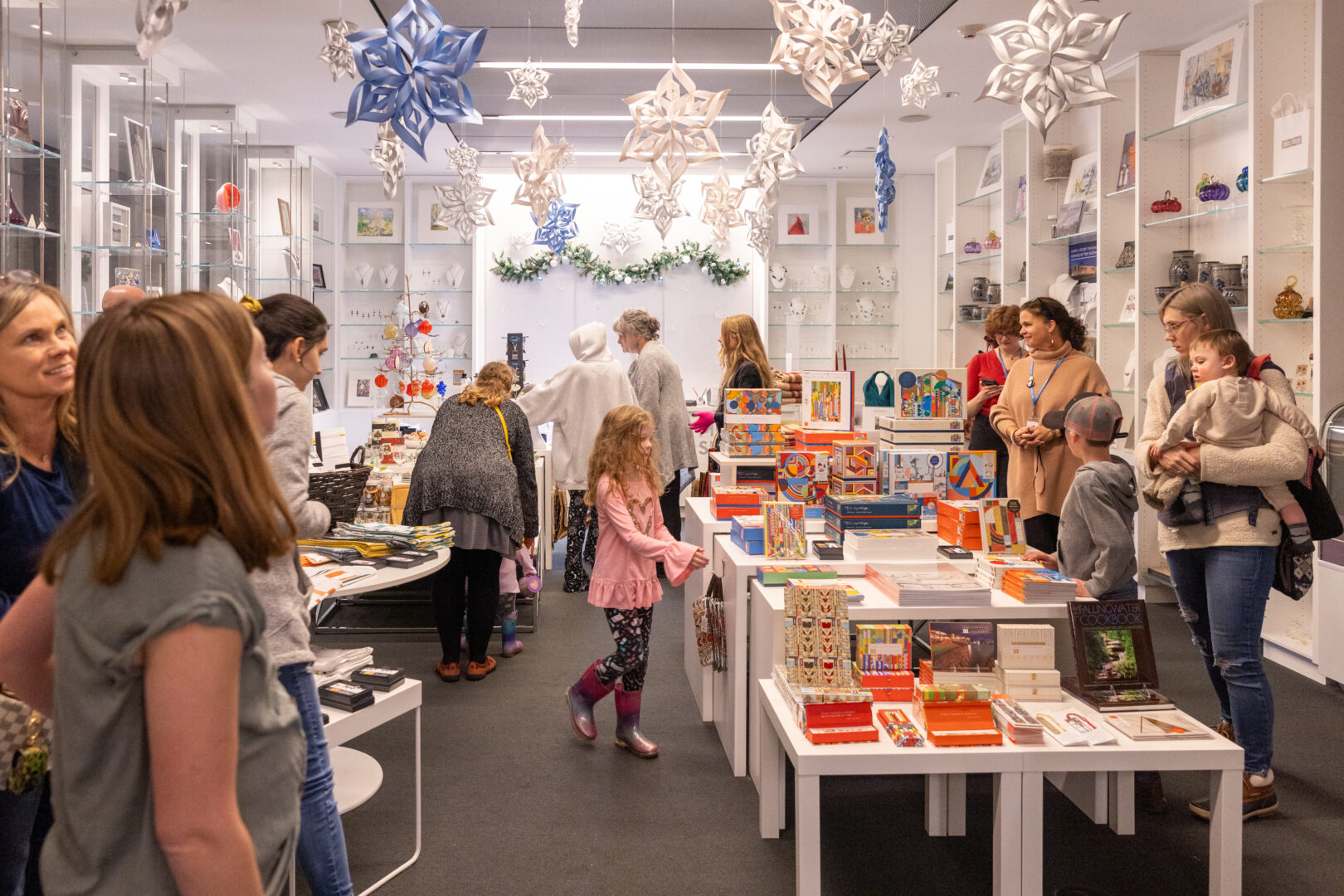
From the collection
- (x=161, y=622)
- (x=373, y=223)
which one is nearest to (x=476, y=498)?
(x=161, y=622)

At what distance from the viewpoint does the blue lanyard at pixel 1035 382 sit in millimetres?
4246

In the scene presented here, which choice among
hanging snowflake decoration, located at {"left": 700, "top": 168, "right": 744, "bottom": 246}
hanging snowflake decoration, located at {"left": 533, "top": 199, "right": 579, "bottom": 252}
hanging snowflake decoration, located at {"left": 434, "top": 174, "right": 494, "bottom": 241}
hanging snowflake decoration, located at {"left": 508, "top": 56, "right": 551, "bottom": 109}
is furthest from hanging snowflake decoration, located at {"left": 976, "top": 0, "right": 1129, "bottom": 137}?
hanging snowflake decoration, located at {"left": 533, "top": 199, "right": 579, "bottom": 252}

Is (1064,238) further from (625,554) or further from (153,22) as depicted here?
(153,22)

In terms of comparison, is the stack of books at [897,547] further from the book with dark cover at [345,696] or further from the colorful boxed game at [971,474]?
the book with dark cover at [345,696]

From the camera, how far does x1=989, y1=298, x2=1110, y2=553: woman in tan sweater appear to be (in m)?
4.18

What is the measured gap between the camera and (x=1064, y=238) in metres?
6.64

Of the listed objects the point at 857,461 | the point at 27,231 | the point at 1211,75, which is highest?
the point at 1211,75

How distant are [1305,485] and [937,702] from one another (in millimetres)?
1425

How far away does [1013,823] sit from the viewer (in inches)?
90.2

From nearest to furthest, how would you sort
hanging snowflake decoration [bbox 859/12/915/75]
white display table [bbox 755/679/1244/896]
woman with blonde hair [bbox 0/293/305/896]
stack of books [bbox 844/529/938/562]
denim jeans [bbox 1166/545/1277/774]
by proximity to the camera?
woman with blonde hair [bbox 0/293/305/896] < white display table [bbox 755/679/1244/896] < denim jeans [bbox 1166/545/1277/774] < stack of books [bbox 844/529/938/562] < hanging snowflake decoration [bbox 859/12/915/75]

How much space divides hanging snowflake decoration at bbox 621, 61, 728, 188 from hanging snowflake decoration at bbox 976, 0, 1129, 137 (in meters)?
1.39

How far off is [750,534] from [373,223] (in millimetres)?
7079

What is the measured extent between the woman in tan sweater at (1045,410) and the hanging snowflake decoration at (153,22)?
3169mm

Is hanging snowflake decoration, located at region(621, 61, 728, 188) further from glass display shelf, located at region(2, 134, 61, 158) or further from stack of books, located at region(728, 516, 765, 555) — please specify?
glass display shelf, located at region(2, 134, 61, 158)
